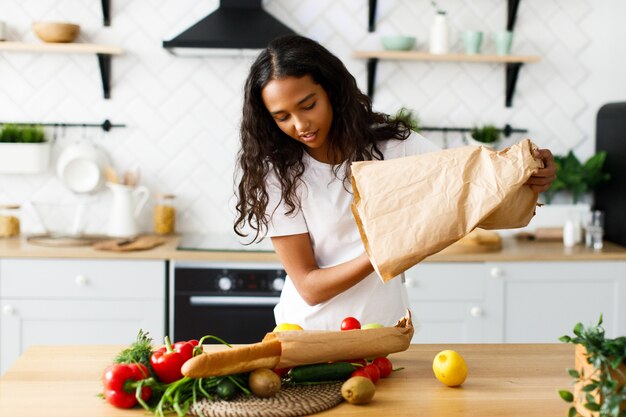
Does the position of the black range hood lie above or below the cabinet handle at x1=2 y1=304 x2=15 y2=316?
above

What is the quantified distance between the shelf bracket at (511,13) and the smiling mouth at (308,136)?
223cm

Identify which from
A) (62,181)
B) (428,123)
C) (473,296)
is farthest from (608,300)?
(62,181)

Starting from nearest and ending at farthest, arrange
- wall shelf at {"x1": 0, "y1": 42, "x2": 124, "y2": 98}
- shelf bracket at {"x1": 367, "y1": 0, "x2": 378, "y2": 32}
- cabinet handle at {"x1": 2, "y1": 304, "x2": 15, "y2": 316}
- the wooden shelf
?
cabinet handle at {"x1": 2, "y1": 304, "x2": 15, "y2": 316} → wall shelf at {"x1": 0, "y1": 42, "x2": 124, "y2": 98} → the wooden shelf → shelf bracket at {"x1": 367, "y1": 0, "x2": 378, "y2": 32}

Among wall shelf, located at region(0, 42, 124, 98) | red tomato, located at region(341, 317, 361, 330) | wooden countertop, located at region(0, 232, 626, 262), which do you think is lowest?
red tomato, located at region(341, 317, 361, 330)

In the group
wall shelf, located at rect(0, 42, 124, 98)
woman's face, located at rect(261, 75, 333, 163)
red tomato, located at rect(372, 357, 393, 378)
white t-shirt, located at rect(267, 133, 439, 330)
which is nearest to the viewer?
red tomato, located at rect(372, 357, 393, 378)

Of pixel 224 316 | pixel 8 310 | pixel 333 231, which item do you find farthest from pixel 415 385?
pixel 8 310

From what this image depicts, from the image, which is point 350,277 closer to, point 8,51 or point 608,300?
point 608,300

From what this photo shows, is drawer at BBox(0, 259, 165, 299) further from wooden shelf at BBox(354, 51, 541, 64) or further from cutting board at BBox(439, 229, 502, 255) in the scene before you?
wooden shelf at BBox(354, 51, 541, 64)

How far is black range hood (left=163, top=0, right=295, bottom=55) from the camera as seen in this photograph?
3.51 m

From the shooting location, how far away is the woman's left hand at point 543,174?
1.71 m

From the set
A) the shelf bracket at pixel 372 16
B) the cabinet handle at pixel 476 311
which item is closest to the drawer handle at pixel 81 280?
the cabinet handle at pixel 476 311

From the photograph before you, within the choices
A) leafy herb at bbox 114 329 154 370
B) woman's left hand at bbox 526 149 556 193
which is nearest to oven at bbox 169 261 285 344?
leafy herb at bbox 114 329 154 370

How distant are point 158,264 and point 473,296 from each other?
1297 millimetres

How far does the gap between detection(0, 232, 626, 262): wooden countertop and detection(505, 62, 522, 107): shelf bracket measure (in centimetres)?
77
